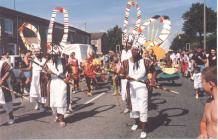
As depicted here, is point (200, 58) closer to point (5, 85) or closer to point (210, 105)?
point (5, 85)

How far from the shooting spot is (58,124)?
8672 mm

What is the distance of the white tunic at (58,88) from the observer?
8.49 meters

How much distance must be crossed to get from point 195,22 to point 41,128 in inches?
266

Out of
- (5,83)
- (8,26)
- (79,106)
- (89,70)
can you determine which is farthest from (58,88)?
(8,26)

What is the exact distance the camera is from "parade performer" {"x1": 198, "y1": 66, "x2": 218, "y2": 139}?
3.49 m

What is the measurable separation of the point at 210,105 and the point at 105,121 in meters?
5.37

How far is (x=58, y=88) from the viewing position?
8.52 meters

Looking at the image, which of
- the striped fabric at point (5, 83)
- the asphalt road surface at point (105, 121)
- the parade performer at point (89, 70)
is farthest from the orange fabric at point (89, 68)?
the striped fabric at point (5, 83)

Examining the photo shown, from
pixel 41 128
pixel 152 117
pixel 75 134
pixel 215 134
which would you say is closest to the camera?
pixel 215 134

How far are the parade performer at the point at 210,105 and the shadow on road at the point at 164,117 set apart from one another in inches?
162

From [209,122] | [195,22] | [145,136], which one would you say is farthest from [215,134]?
[195,22]

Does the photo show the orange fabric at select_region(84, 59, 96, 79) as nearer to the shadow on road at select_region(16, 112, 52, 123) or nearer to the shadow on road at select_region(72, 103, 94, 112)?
the shadow on road at select_region(72, 103, 94, 112)

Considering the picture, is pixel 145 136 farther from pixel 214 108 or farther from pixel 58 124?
pixel 214 108

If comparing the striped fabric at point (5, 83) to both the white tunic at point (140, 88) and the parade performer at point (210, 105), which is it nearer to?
the white tunic at point (140, 88)
